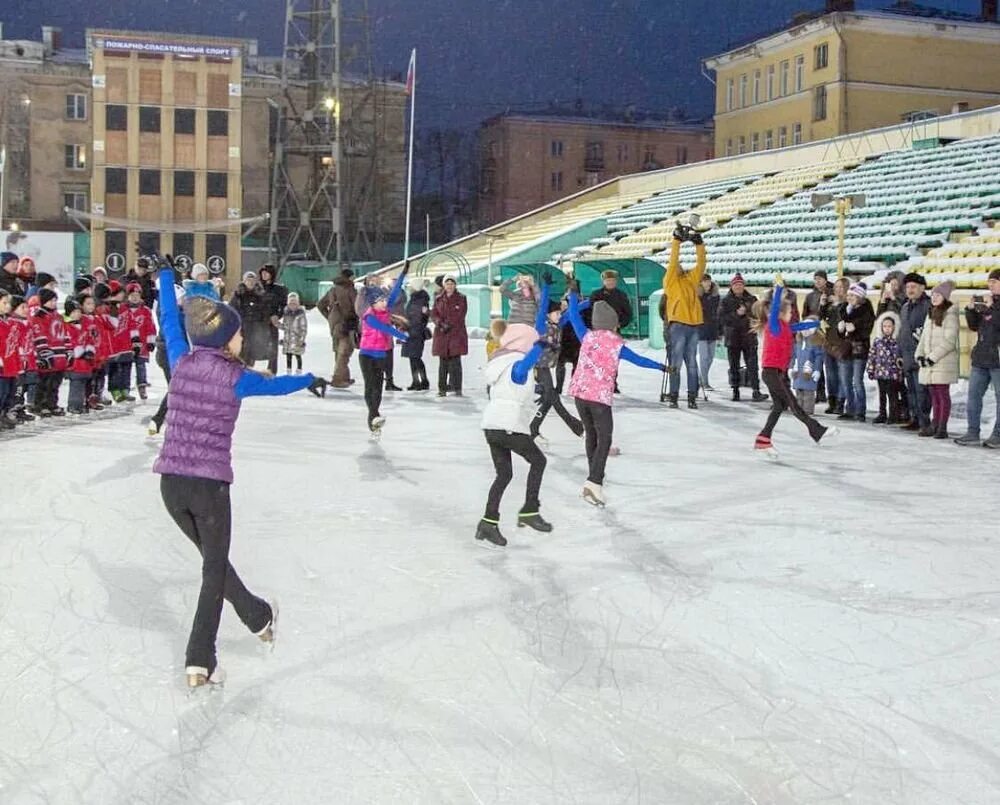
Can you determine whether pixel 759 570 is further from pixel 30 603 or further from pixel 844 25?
pixel 844 25

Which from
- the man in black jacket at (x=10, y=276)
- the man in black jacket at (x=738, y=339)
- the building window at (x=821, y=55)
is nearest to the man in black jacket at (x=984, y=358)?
the man in black jacket at (x=738, y=339)

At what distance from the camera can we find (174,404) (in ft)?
15.7

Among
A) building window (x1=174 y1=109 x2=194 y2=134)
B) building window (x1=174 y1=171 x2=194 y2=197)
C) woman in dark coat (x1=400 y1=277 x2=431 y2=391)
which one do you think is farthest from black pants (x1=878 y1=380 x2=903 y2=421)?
building window (x1=174 y1=109 x2=194 y2=134)

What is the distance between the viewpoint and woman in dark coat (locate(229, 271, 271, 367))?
16.2m

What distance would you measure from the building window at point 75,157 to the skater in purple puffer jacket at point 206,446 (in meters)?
55.1

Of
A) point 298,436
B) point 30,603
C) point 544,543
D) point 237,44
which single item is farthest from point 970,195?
point 237,44

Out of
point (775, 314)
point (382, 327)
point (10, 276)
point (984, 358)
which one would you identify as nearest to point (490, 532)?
point (382, 327)

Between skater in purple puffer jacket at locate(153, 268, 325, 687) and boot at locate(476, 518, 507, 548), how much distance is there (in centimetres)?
267

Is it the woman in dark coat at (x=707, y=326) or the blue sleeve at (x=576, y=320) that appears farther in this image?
the woman in dark coat at (x=707, y=326)

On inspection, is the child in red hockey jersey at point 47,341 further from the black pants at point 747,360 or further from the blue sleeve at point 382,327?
the black pants at point 747,360

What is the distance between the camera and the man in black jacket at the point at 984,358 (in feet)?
38.4

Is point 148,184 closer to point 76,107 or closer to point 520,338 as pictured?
point 76,107

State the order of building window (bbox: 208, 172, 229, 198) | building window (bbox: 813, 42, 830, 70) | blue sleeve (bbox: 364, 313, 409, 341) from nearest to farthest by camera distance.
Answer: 1. blue sleeve (bbox: 364, 313, 409, 341)
2. building window (bbox: 813, 42, 830, 70)
3. building window (bbox: 208, 172, 229, 198)

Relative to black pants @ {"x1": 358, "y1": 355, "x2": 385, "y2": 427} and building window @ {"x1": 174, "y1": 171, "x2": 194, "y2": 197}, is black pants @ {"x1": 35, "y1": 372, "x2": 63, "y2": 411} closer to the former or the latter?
black pants @ {"x1": 358, "y1": 355, "x2": 385, "y2": 427}
